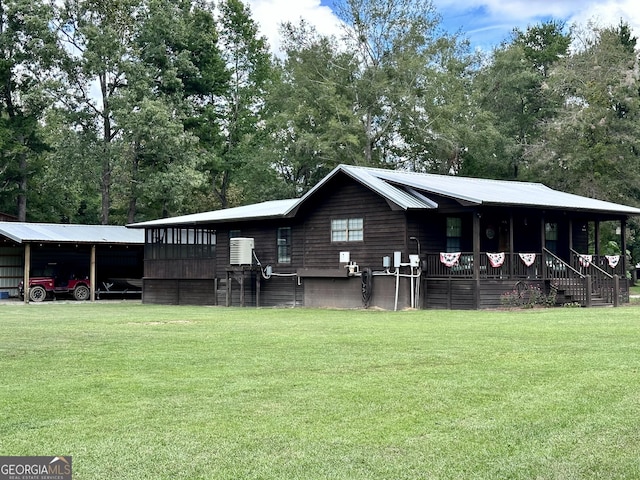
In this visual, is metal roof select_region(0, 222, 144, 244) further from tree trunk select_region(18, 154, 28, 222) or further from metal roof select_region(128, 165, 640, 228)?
tree trunk select_region(18, 154, 28, 222)

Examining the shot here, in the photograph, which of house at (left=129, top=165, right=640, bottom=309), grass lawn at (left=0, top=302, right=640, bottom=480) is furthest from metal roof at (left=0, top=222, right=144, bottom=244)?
grass lawn at (left=0, top=302, right=640, bottom=480)

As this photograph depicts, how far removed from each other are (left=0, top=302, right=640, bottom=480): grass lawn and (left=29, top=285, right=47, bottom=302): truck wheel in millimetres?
20807

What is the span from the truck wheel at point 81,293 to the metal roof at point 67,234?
2379 mm

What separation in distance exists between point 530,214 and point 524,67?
84.5 feet

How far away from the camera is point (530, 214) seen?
2464 cm

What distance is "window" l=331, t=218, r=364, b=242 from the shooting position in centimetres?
2466

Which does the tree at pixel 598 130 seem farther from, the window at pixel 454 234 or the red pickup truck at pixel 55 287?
the red pickup truck at pixel 55 287

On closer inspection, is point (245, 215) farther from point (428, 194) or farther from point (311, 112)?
point (311, 112)

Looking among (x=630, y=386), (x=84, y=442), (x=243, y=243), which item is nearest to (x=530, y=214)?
(x=243, y=243)

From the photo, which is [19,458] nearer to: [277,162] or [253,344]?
[253,344]

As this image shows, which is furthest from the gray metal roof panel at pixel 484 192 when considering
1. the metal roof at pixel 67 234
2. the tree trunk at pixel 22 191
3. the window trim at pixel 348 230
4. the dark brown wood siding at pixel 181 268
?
the tree trunk at pixel 22 191

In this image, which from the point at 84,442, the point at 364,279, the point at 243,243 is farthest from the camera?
the point at 243,243

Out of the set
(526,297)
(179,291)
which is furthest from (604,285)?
(179,291)

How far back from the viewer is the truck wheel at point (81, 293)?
34.9 metres
